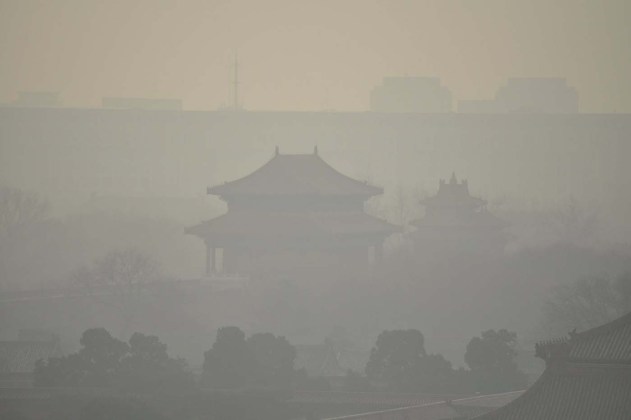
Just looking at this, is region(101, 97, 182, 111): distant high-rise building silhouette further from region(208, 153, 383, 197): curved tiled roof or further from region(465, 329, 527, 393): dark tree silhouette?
region(465, 329, 527, 393): dark tree silhouette

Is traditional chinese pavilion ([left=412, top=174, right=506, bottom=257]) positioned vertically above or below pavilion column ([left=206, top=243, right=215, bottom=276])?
above

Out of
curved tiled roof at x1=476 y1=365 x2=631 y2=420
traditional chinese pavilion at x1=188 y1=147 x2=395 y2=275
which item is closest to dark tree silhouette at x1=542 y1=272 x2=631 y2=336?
traditional chinese pavilion at x1=188 y1=147 x2=395 y2=275

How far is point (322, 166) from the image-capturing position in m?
81.6

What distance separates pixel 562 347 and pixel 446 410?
7303 mm

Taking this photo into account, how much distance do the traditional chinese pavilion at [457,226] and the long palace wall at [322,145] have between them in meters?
73.9

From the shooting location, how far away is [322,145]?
581 feet

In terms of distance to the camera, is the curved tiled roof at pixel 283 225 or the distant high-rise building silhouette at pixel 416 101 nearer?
the curved tiled roof at pixel 283 225

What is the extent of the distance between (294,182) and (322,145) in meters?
97.8

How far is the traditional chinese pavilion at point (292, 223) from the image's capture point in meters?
76.8

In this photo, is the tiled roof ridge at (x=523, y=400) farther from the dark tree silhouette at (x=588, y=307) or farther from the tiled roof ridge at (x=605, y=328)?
the dark tree silhouette at (x=588, y=307)

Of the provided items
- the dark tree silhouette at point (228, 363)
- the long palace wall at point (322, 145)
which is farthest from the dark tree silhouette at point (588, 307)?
the long palace wall at point (322, 145)

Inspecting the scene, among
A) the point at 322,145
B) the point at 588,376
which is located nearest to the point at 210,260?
the point at 588,376

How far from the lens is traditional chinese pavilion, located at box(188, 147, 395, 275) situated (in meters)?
76.8

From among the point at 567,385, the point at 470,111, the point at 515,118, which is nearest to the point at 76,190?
the point at 515,118
